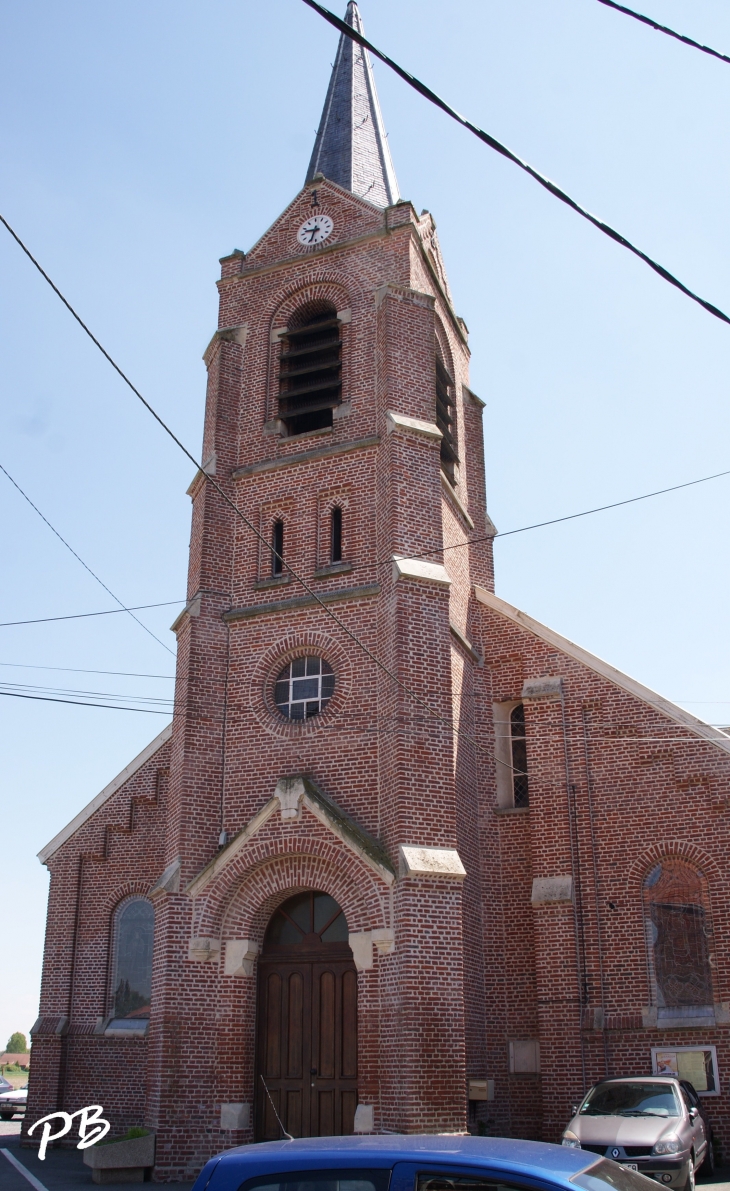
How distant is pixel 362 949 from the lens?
1470 cm

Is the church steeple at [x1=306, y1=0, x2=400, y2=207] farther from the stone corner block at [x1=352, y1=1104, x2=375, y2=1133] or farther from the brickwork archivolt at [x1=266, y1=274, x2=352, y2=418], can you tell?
the stone corner block at [x1=352, y1=1104, x2=375, y2=1133]

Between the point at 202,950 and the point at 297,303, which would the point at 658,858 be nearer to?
the point at 202,950

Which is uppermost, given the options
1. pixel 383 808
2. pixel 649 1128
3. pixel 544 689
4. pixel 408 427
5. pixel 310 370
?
pixel 310 370

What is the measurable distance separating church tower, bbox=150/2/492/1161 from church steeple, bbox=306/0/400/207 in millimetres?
1919

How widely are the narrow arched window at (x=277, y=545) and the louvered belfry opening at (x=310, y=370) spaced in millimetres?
1907

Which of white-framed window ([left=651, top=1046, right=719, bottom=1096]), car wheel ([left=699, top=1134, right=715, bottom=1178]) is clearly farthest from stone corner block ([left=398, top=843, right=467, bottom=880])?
car wheel ([left=699, top=1134, right=715, bottom=1178])

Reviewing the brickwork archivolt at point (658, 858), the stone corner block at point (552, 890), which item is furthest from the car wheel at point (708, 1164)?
the stone corner block at point (552, 890)

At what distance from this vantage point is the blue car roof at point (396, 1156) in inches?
162

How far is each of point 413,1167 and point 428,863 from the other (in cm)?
1066

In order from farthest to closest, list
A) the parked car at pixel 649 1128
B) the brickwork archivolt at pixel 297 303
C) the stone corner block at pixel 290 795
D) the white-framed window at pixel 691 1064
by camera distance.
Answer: the brickwork archivolt at pixel 297 303 < the stone corner block at pixel 290 795 < the white-framed window at pixel 691 1064 < the parked car at pixel 649 1128

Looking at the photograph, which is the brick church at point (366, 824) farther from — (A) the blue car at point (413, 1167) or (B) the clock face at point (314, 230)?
(A) the blue car at point (413, 1167)

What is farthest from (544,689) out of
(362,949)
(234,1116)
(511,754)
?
(234,1116)

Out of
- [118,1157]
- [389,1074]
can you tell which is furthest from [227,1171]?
[118,1157]

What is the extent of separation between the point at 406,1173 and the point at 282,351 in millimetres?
17693
